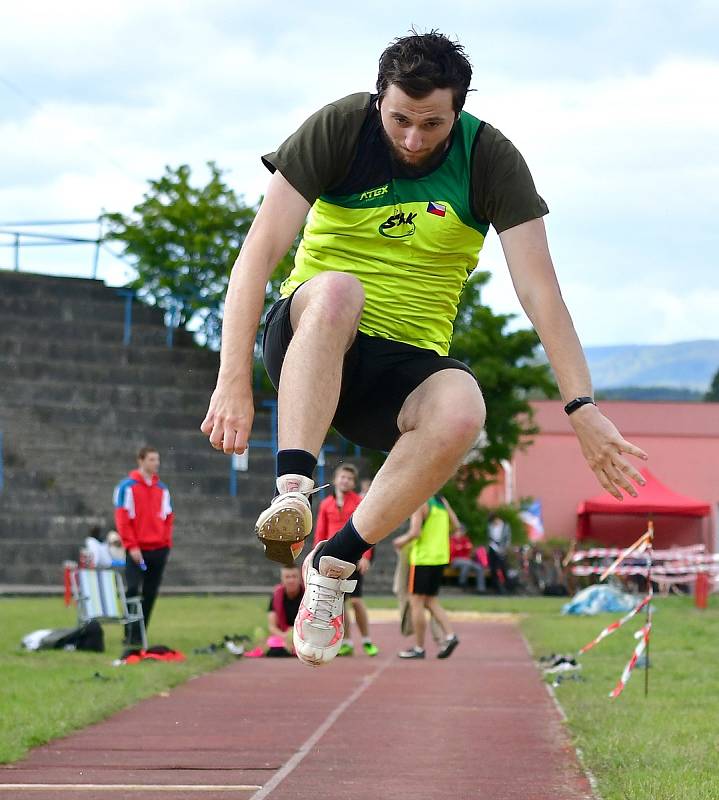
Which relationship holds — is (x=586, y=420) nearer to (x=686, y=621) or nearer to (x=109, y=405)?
(x=686, y=621)

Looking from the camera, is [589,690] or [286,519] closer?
[286,519]

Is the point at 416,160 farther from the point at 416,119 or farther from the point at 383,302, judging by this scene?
the point at 383,302

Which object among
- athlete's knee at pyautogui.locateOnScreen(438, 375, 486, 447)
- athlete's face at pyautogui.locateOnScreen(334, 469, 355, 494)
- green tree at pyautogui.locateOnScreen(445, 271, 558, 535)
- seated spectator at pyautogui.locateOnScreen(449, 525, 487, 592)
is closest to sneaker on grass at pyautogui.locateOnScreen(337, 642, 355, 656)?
athlete's face at pyautogui.locateOnScreen(334, 469, 355, 494)

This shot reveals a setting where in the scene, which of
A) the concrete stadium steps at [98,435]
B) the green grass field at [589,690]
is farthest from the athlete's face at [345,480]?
the concrete stadium steps at [98,435]

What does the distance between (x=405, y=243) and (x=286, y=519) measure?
3.95 ft

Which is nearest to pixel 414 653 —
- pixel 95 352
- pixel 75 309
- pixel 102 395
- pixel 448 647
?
pixel 448 647

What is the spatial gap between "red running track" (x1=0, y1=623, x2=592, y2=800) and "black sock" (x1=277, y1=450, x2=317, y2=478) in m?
2.18

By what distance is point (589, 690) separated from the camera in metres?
10.5

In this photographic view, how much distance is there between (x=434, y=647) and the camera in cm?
1639

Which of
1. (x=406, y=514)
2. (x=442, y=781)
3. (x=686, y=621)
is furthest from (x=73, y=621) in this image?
(x=406, y=514)

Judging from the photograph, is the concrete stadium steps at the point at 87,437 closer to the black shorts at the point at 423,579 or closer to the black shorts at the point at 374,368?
the black shorts at the point at 423,579

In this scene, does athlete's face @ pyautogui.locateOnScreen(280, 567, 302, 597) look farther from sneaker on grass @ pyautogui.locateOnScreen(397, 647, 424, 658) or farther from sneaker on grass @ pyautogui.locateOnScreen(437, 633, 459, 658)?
sneaker on grass @ pyautogui.locateOnScreen(437, 633, 459, 658)

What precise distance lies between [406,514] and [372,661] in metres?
9.29

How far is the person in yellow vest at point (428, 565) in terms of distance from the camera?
14.4 m
